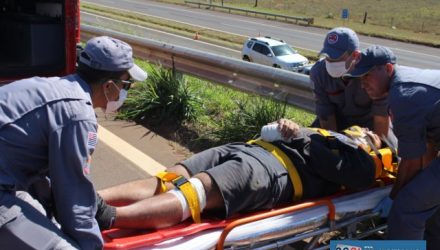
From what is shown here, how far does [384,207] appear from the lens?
381 centimetres

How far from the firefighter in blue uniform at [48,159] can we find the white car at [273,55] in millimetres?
17978

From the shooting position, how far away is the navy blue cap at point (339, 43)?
14.2 ft

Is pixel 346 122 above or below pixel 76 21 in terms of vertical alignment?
below

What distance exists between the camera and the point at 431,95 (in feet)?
10.9

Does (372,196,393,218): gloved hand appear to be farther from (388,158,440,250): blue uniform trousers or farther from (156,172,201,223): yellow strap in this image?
(156,172,201,223): yellow strap

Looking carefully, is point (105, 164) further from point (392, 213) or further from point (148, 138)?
point (392, 213)

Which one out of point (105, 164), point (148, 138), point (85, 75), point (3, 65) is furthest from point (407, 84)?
point (3, 65)

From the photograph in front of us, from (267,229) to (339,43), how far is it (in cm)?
188

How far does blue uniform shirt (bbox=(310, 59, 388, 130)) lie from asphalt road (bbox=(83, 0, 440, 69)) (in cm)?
2083

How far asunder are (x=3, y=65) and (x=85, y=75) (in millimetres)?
5873

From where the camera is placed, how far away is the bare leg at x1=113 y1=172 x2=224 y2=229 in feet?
10.0

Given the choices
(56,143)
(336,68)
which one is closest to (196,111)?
(336,68)

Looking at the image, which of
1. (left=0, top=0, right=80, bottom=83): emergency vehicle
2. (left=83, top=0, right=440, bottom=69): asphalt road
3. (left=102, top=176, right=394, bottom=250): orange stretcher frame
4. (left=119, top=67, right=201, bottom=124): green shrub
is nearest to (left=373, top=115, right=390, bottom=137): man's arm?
(left=102, top=176, right=394, bottom=250): orange stretcher frame

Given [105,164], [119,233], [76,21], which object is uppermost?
[76,21]
